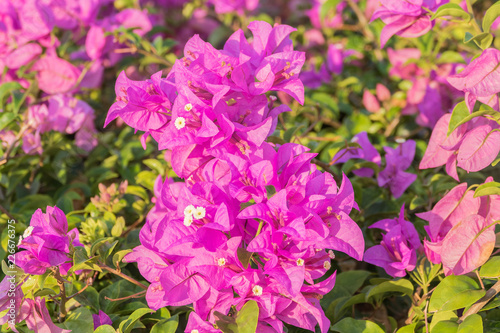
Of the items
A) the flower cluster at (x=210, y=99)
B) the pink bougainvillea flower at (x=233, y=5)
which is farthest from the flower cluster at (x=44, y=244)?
the pink bougainvillea flower at (x=233, y=5)

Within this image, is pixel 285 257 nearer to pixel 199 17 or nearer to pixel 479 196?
pixel 479 196

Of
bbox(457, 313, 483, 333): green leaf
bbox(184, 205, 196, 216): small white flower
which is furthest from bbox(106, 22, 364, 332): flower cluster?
bbox(457, 313, 483, 333): green leaf

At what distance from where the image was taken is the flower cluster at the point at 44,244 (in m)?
0.85

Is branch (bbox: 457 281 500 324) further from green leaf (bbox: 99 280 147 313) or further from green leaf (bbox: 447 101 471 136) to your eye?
green leaf (bbox: 99 280 147 313)

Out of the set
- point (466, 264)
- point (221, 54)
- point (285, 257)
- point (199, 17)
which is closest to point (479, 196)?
point (466, 264)

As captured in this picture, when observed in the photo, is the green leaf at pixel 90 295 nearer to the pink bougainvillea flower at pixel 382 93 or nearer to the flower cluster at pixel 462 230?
the flower cluster at pixel 462 230

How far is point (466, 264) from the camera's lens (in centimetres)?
85

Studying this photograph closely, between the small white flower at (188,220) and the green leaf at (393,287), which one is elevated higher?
the small white flower at (188,220)

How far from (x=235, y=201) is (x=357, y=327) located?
0.33 metres

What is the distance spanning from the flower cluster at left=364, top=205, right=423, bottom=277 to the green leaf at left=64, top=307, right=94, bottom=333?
1.73ft

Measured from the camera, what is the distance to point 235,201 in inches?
32.2

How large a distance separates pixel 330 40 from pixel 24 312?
1.58 metres

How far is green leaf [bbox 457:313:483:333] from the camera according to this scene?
0.79 meters

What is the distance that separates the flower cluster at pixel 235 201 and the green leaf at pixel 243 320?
0.02 metres
